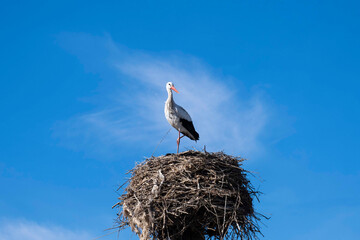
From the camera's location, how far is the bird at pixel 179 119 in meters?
13.4

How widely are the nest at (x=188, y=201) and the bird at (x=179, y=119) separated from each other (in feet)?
10.5

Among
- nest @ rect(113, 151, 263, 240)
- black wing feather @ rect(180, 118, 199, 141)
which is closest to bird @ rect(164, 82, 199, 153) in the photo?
black wing feather @ rect(180, 118, 199, 141)

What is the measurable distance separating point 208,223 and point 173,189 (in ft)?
3.04

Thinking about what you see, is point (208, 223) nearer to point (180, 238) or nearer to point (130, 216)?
point (180, 238)

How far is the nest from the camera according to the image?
917 centimetres

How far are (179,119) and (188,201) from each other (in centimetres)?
445

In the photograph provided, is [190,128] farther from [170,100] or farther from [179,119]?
[170,100]

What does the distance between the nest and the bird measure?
3.20 metres

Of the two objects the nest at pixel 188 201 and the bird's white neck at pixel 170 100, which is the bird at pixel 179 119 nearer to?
the bird's white neck at pixel 170 100

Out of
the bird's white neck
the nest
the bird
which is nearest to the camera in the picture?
the nest

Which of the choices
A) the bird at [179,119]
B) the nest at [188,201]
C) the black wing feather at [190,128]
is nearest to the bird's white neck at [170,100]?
the bird at [179,119]

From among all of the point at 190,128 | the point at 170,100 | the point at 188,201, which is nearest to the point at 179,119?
the point at 190,128

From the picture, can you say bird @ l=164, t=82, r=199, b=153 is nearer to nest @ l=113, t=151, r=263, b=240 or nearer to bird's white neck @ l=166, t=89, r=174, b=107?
bird's white neck @ l=166, t=89, r=174, b=107

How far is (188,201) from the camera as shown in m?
9.20
